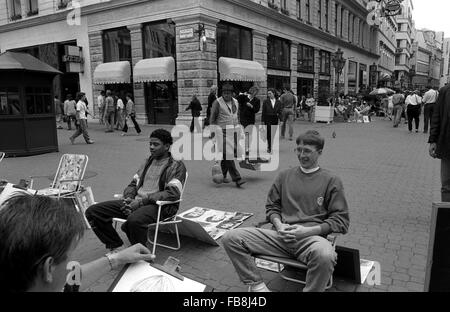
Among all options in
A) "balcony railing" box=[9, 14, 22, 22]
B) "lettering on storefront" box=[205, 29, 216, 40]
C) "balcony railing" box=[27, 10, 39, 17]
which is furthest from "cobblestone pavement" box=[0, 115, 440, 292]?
"balcony railing" box=[9, 14, 22, 22]

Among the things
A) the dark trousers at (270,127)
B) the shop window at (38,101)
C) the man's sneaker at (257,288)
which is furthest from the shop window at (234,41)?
the man's sneaker at (257,288)

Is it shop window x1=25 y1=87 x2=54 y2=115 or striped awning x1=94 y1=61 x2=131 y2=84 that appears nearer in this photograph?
shop window x1=25 y1=87 x2=54 y2=115

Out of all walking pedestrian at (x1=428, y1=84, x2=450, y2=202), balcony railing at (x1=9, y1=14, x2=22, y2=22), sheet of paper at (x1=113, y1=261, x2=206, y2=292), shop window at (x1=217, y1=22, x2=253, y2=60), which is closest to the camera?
sheet of paper at (x1=113, y1=261, x2=206, y2=292)

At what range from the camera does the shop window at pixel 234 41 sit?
60.6 ft

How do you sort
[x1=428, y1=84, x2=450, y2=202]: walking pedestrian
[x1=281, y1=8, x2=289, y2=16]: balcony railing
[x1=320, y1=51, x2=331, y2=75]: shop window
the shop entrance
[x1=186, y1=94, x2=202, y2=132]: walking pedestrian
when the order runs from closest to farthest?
[x1=428, y1=84, x2=450, y2=202]: walking pedestrian
[x1=186, y1=94, x2=202, y2=132]: walking pedestrian
the shop entrance
[x1=281, y1=8, x2=289, y2=16]: balcony railing
[x1=320, y1=51, x2=331, y2=75]: shop window

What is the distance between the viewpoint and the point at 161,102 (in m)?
19.2

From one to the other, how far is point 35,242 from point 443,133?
4.73m

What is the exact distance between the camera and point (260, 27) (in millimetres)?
20984

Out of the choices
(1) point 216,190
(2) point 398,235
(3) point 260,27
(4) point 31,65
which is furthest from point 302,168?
(3) point 260,27

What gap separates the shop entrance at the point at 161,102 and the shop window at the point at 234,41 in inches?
120

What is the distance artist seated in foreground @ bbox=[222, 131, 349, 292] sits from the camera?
2852 mm

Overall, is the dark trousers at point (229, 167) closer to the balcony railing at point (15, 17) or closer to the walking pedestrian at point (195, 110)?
the walking pedestrian at point (195, 110)

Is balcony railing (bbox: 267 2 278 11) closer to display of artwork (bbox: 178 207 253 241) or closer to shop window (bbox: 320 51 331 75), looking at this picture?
shop window (bbox: 320 51 331 75)

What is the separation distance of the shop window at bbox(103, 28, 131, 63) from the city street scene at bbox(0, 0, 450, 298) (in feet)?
0.29
